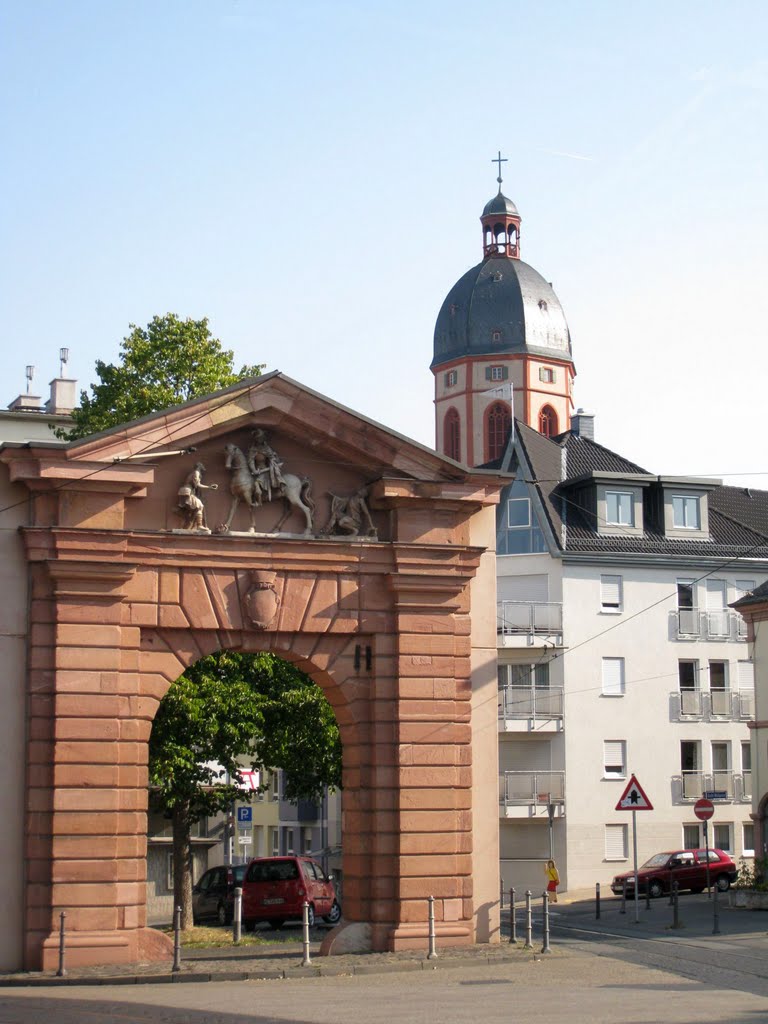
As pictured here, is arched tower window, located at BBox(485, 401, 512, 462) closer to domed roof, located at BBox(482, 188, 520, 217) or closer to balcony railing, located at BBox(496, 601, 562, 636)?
domed roof, located at BBox(482, 188, 520, 217)

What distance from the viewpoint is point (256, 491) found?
948 inches

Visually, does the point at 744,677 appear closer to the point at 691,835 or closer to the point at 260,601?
the point at 691,835

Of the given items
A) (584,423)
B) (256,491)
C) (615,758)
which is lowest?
(615,758)

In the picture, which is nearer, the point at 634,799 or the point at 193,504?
the point at 193,504

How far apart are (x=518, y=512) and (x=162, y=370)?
2165 cm

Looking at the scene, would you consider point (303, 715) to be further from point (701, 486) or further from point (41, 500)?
point (701, 486)

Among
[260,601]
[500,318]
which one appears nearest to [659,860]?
[260,601]

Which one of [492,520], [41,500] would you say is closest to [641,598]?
[492,520]

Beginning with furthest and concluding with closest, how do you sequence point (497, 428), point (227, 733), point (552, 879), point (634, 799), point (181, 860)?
point (497, 428), point (552, 879), point (181, 860), point (227, 733), point (634, 799)

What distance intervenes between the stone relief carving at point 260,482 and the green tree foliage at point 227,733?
7656mm

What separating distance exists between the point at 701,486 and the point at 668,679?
7386mm

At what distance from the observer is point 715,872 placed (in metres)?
44.9

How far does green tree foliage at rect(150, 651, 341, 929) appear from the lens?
31.2m

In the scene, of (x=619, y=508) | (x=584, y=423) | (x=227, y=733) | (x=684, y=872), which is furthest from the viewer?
(x=584, y=423)
